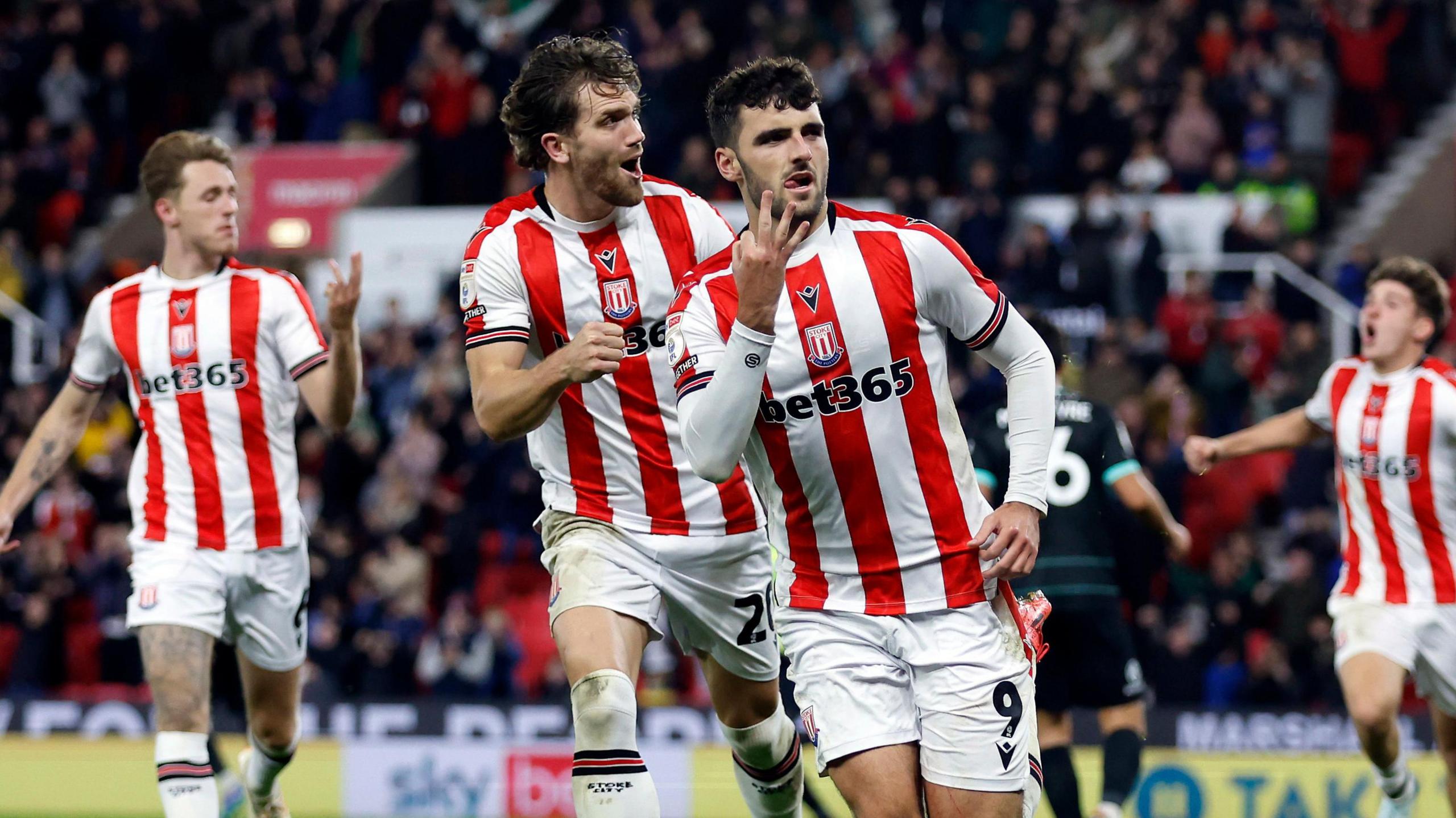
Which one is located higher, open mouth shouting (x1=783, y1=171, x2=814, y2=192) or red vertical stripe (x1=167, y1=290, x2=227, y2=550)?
open mouth shouting (x1=783, y1=171, x2=814, y2=192)

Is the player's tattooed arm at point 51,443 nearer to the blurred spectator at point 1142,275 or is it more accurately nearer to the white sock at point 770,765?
the white sock at point 770,765

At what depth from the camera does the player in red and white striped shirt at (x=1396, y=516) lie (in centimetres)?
777

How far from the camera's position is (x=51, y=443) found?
24.3 feet

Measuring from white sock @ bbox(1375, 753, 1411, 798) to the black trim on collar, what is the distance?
4538mm

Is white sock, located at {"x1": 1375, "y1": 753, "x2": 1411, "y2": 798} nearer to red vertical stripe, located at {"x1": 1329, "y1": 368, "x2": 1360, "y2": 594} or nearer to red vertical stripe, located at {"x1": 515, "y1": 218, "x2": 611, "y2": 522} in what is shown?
red vertical stripe, located at {"x1": 1329, "y1": 368, "x2": 1360, "y2": 594}

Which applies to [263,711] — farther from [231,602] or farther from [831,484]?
[831,484]

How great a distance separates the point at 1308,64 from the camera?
54.6 ft

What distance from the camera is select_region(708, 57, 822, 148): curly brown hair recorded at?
16.2 ft

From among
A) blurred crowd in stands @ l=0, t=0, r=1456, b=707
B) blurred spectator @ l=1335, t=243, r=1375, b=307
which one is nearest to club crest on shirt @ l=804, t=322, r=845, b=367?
blurred crowd in stands @ l=0, t=0, r=1456, b=707

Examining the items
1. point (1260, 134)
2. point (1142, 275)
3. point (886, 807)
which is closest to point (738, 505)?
point (886, 807)

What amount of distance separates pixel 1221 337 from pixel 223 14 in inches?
524

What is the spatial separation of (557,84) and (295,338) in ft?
6.71

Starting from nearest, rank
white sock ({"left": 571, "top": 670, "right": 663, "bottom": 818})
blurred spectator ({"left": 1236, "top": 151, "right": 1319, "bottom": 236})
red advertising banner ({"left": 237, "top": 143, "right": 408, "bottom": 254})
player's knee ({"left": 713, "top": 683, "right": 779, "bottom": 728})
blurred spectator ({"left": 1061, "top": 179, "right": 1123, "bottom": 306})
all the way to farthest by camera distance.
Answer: white sock ({"left": 571, "top": 670, "right": 663, "bottom": 818})
player's knee ({"left": 713, "top": 683, "right": 779, "bottom": 728})
blurred spectator ({"left": 1061, "top": 179, "right": 1123, "bottom": 306})
blurred spectator ({"left": 1236, "top": 151, "right": 1319, "bottom": 236})
red advertising banner ({"left": 237, "top": 143, "right": 408, "bottom": 254})

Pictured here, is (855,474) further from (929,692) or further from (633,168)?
(633,168)
